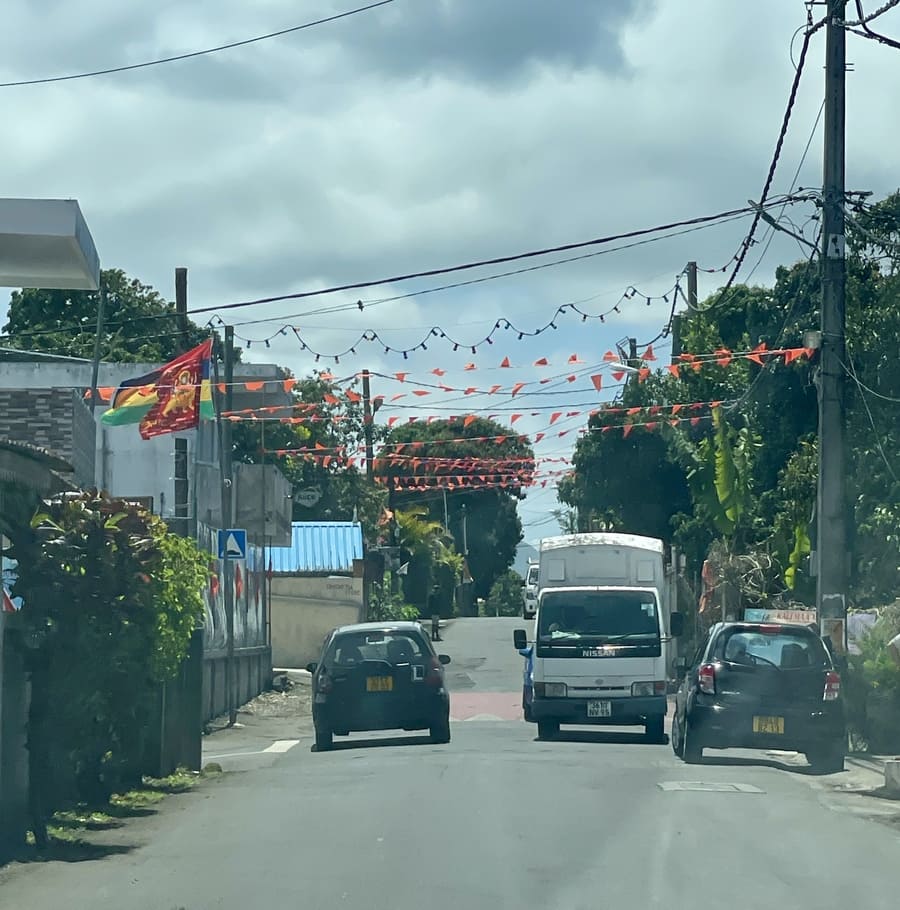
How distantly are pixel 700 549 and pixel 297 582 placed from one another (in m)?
11.6

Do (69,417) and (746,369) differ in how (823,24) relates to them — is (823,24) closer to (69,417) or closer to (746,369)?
(69,417)

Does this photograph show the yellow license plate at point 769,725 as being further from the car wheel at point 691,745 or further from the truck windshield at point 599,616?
the truck windshield at point 599,616

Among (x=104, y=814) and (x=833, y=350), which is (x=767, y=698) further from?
(x=104, y=814)

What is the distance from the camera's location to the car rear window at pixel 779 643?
62.4ft

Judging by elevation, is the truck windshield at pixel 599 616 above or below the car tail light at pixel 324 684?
above

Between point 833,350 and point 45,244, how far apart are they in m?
12.0

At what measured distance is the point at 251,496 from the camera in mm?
38031

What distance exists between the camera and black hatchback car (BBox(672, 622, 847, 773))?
61.1ft

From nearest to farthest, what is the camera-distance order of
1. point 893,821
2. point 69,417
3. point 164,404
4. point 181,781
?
point 893,821, point 181,781, point 69,417, point 164,404

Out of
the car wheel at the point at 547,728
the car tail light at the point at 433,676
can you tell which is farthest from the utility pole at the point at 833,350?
the car tail light at the point at 433,676

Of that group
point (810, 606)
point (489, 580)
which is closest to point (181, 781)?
point (810, 606)

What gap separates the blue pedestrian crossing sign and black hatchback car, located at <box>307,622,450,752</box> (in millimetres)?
5940

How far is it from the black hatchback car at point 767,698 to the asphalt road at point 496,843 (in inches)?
19.1

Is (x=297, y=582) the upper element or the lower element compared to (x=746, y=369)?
lower
